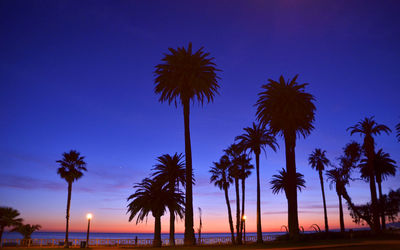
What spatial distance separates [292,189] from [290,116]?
9345mm

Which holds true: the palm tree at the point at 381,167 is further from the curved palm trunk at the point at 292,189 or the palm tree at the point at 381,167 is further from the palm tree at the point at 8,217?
the palm tree at the point at 8,217

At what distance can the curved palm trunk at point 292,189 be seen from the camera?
39344 mm

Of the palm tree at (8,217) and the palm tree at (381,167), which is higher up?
the palm tree at (381,167)

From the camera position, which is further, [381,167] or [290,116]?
[381,167]

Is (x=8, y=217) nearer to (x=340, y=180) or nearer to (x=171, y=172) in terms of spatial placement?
(x=171, y=172)

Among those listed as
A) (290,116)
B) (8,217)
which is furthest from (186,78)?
(8,217)

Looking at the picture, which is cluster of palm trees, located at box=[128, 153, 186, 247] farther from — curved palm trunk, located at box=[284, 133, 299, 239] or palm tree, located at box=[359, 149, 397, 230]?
palm tree, located at box=[359, 149, 397, 230]

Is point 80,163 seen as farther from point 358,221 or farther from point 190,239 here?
point 358,221

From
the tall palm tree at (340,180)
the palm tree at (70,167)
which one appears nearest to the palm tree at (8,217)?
the palm tree at (70,167)

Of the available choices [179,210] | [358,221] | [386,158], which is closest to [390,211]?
[358,221]

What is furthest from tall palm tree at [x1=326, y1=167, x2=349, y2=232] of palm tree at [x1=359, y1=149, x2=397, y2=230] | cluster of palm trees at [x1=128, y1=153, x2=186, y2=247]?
cluster of palm trees at [x1=128, y1=153, x2=186, y2=247]

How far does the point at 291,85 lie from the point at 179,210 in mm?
23616

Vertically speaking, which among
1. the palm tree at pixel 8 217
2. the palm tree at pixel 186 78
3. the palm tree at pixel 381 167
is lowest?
the palm tree at pixel 8 217

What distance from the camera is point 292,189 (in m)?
39.7
